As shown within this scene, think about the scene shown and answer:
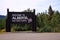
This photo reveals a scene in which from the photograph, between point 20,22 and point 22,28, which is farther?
point 22,28

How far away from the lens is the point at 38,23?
38.8m

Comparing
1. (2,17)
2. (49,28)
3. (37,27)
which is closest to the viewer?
(49,28)

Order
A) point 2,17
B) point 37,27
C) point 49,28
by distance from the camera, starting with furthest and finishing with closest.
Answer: point 2,17, point 37,27, point 49,28

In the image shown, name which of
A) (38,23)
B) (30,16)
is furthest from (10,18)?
(38,23)

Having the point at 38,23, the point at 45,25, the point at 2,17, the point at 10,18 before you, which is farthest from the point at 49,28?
the point at 2,17

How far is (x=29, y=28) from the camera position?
128ft

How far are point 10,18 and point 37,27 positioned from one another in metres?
5.59

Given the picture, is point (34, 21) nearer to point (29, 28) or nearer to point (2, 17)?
point (29, 28)

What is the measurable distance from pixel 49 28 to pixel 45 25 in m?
1.95

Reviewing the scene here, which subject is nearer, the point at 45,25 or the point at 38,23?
the point at 45,25

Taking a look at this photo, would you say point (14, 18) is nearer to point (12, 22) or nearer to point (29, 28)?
point (12, 22)

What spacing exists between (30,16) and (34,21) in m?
1.14

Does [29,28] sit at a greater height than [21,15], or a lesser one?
lesser

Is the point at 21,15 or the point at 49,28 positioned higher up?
the point at 21,15
